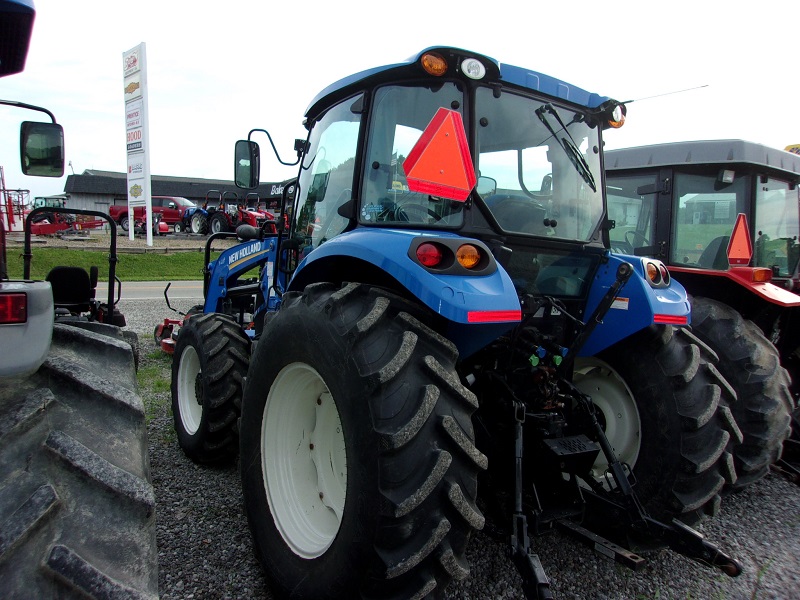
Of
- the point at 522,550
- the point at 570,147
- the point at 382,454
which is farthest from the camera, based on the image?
the point at 570,147

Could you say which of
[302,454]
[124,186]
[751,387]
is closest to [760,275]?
[751,387]

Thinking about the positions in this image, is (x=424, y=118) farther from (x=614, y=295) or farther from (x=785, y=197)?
(x=785, y=197)

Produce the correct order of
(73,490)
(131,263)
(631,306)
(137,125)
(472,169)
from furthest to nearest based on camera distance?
(131,263) < (137,125) < (631,306) < (472,169) < (73,490)

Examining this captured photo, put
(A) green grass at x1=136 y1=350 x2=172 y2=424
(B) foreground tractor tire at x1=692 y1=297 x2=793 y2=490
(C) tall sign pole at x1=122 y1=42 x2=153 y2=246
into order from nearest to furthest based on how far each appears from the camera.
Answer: (B) foreground tractor tire at x1=692 y1=297 x2=793 y2=490 → (A) green grass at x1=136 y1=350 x2=172 y2=424 → (C) tall sign pole at x1=122 y1=42 x2=153 y2=246

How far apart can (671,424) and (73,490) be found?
8.19 ft

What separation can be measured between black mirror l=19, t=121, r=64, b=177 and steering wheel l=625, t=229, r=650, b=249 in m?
4.72

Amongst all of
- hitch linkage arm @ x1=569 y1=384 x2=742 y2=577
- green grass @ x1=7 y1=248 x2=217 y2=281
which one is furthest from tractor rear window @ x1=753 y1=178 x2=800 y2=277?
green grass @ x1=7 y1=248 x2=217 y2=281

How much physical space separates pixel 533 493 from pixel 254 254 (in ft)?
10.0

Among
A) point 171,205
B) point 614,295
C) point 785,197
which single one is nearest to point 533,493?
point 614,295

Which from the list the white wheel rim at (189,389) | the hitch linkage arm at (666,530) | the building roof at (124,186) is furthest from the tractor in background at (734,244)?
the building roof at (124,186)

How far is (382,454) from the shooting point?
1.74m

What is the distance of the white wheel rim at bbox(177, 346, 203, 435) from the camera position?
3.95m

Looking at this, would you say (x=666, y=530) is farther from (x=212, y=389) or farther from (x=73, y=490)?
(x=212, y=389)

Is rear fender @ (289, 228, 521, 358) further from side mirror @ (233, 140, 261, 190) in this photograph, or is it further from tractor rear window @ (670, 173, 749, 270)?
tractor rear window @ (670, 173, 749, 270)
